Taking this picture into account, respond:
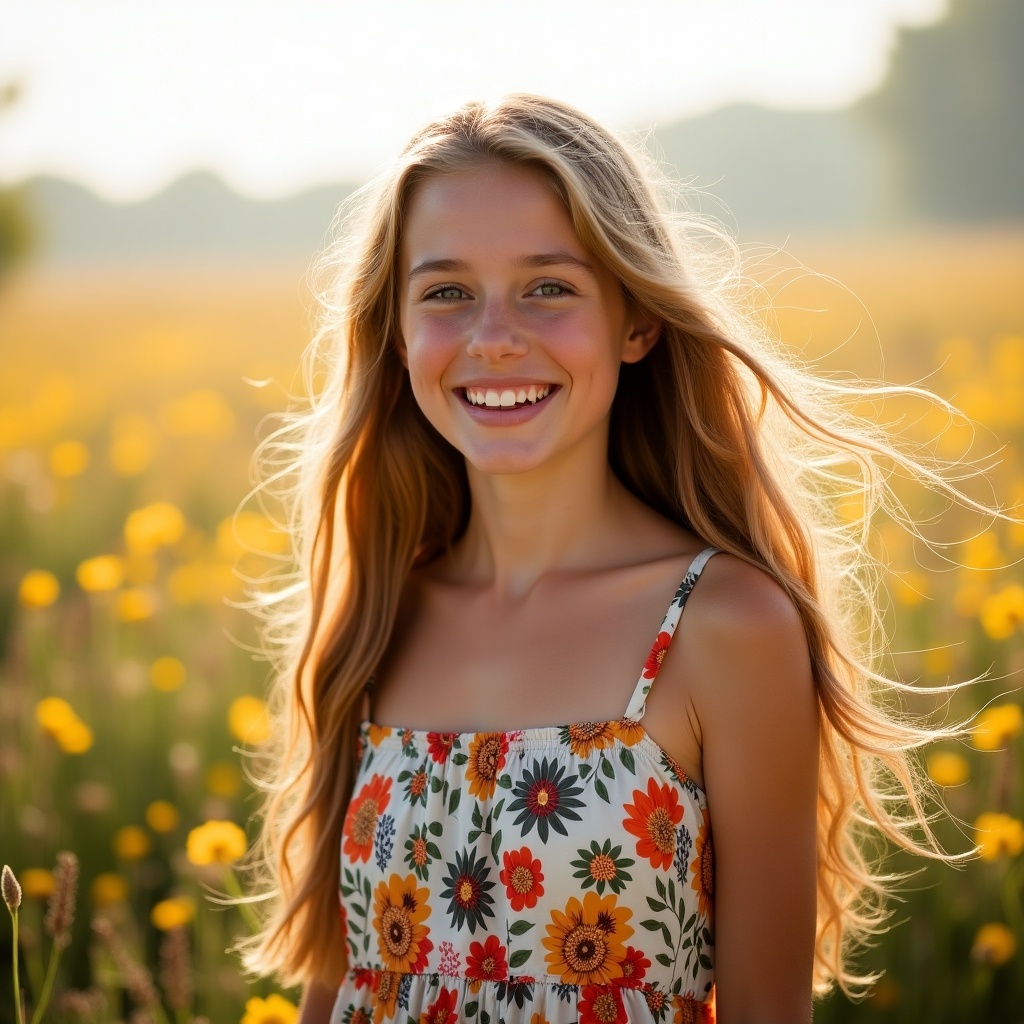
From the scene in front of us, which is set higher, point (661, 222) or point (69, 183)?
point (69, 183)

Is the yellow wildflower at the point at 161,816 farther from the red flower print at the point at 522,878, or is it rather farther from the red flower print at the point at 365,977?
the red flower print at the point at 522,878

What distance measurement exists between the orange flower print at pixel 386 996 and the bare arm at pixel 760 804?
1.73 ft

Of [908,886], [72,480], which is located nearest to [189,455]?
[72,480]

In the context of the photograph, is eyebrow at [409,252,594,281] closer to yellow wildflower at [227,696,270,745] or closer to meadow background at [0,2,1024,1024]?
meadow background at [0,2,1024,1024]

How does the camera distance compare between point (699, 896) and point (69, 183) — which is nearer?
point (699, 896)

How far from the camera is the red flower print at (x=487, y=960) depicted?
1.86m

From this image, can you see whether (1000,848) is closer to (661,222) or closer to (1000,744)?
(1000,744)

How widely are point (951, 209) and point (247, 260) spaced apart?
567 centimetres

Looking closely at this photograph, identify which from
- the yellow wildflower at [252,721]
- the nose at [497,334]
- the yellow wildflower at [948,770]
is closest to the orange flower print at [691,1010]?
the nose at [497,334]

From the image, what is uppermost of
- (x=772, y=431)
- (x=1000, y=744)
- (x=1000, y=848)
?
(x=772, y=431)

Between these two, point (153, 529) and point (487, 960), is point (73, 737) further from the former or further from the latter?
point (487, 960)

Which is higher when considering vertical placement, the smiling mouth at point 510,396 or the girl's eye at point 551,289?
the girl's eye at point 551,289

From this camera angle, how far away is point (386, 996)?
1980mm

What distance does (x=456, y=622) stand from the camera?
226cm
